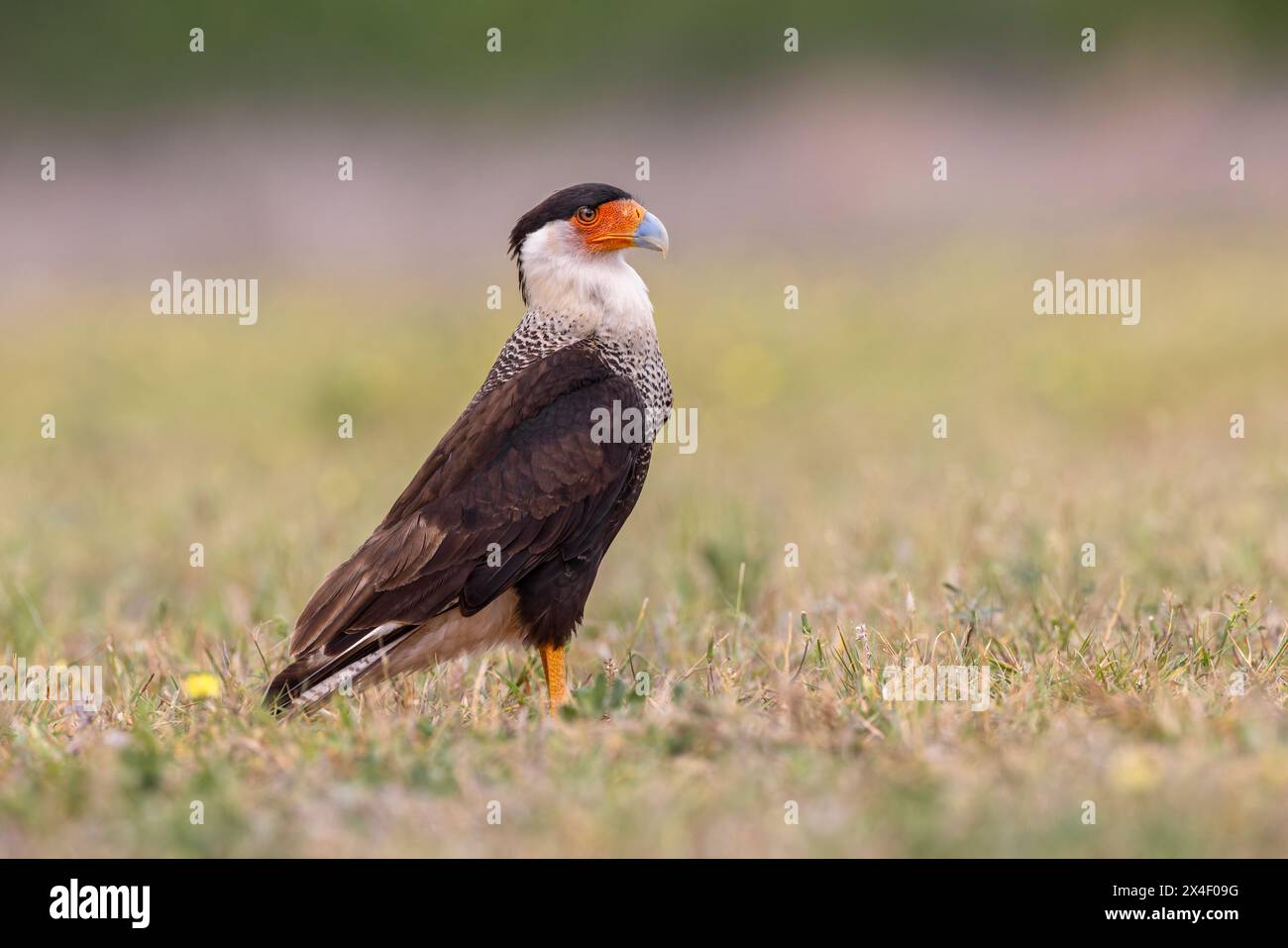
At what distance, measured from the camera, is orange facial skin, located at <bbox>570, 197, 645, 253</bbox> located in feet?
15.0

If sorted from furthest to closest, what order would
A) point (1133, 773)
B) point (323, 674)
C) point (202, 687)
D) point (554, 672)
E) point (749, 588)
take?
point (749, 588), point (554, 672), point (202, 687), point (323, 674), point (1133, 773)

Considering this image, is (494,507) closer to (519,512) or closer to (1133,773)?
(519,512)

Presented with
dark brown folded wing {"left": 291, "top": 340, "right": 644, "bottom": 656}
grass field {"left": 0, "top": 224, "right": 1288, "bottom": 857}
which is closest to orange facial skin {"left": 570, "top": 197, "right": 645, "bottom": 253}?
dark brown folded wing {"left": 291, "top": 340, "right": 644, "bottom": 656}

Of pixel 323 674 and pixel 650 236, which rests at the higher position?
pixel 650 236

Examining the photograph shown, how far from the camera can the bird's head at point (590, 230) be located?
4.56m

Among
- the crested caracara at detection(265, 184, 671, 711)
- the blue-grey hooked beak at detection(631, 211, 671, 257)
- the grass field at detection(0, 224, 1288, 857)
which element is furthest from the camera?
the blue-grey hooked beak at detection(631, 211, 671, 257)

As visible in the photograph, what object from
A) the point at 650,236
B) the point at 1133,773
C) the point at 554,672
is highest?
the point at 650,236

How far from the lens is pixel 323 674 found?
3943mm

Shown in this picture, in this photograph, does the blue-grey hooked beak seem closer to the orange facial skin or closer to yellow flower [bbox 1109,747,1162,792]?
the orange facial skin

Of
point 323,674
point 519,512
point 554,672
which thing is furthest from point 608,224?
point 323,674

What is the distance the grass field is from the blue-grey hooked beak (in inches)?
46.0

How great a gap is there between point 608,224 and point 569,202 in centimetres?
14

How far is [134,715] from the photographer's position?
154 inches
